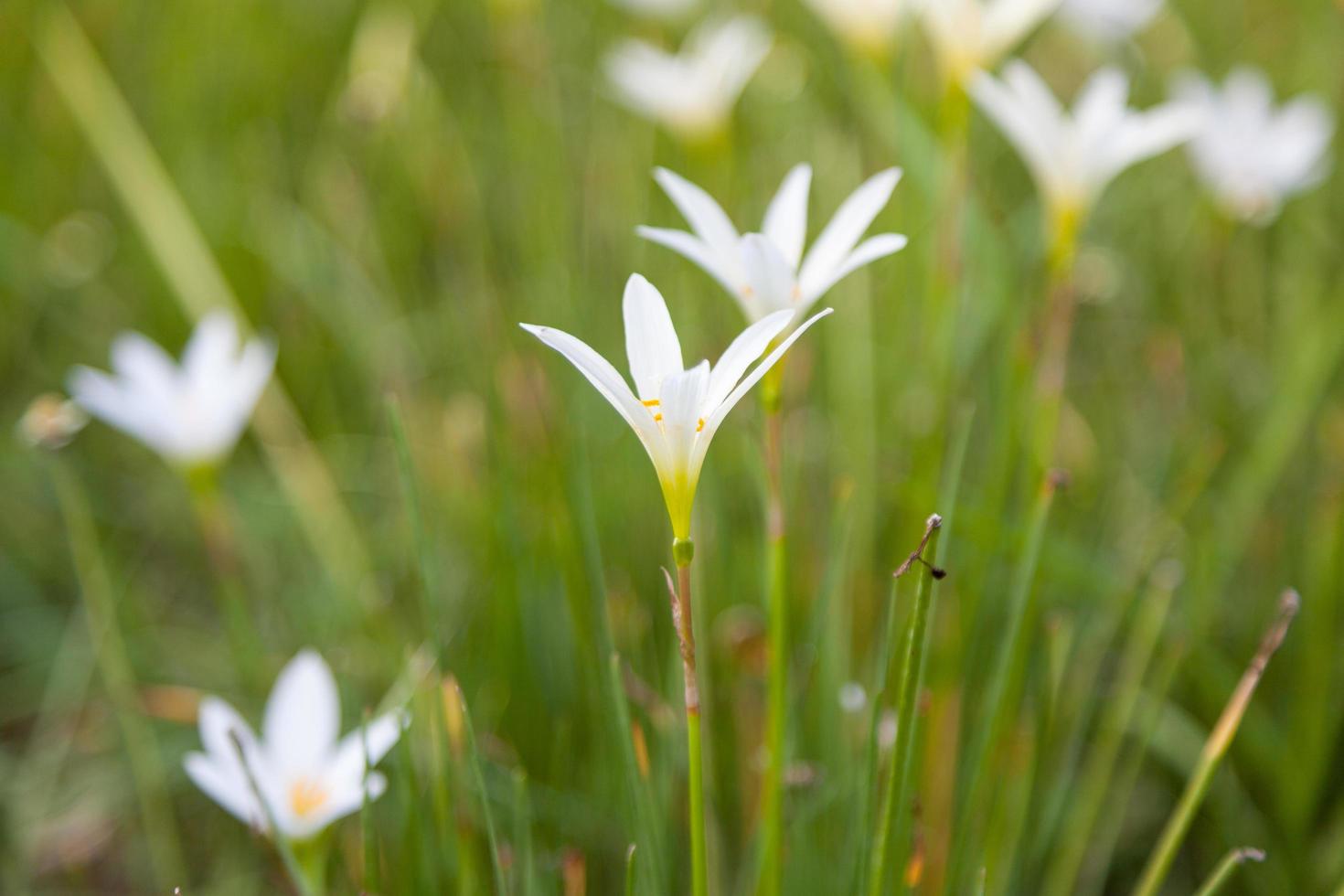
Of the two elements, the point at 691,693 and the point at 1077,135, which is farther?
the point at 1077,135

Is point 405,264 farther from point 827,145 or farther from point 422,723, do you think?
point 422,723

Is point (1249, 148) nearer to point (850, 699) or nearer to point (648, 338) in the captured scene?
point (850, 699)

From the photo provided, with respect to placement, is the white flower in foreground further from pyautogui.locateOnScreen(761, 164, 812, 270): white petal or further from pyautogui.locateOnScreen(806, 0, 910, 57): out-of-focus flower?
pyautogui.locateOnScreen(806, 0, 910, 57): out-of-focus flower

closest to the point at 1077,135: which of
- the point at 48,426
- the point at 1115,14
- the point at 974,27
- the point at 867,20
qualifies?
the point at 974,27

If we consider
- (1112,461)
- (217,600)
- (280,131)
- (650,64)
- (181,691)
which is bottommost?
→ (181,691)

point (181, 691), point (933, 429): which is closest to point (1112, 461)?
point (933, 429)

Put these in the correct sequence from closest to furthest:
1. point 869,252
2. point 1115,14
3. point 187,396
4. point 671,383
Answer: point 671,383 < point 869,252 < point 187,396 < point 1115,14
